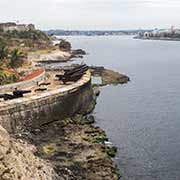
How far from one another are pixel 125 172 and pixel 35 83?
28723 mm

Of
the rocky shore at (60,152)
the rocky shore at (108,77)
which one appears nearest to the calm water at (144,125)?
the rocky shore at (60,152)

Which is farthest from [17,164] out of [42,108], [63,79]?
[63,79]

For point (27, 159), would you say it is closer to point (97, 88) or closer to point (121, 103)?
point (121, 103)

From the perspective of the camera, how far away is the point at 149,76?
115 metres

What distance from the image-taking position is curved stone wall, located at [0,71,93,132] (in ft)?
162

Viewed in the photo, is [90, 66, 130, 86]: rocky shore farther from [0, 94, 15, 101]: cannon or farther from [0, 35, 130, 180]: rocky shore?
[0, 94, 15, 101]: cannon

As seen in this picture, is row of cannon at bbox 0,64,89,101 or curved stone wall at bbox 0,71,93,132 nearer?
curved stone wall at bbox 0,71,93,132

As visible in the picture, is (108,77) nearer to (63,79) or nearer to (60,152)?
(63,79)

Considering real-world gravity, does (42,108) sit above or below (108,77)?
above

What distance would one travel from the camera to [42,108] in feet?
→ 176

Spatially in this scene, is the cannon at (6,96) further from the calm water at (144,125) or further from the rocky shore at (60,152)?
the calm water at (144,125)

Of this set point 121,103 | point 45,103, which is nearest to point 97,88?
point 121,103

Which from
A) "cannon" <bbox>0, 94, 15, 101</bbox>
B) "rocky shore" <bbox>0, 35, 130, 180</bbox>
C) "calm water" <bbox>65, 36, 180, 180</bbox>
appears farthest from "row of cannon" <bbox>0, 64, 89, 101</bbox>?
"calm water" <bbox>65, 36, 180, 180</bbox>

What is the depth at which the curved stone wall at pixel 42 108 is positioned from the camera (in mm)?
49438
